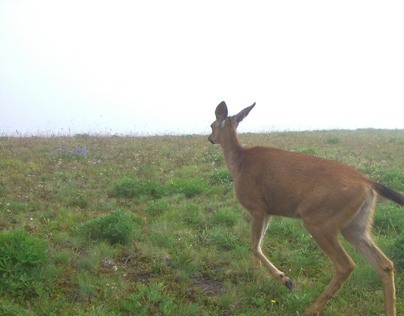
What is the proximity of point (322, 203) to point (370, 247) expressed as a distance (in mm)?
756

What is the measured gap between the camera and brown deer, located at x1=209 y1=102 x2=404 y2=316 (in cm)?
478

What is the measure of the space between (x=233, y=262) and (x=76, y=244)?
2022 millimetres

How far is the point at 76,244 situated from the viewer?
613cm

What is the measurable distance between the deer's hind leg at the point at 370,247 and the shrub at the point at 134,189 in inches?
162

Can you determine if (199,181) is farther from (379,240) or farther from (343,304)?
(343,304)

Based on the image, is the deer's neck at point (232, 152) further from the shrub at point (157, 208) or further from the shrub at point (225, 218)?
the shrub at point (157, 208)

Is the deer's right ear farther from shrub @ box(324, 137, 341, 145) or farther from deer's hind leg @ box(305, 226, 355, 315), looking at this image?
shrub @ box(324, 137, 341, 145)

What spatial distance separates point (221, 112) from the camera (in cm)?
709

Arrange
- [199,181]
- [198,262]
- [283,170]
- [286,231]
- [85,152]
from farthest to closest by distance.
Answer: [85,152]
[199,181]
[286,231]
[198,262]
[283,170]

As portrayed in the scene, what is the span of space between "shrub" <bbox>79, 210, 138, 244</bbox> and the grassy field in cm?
1

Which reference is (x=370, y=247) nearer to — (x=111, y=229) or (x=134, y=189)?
(x=111, y=229)

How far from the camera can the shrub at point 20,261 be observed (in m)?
4.89

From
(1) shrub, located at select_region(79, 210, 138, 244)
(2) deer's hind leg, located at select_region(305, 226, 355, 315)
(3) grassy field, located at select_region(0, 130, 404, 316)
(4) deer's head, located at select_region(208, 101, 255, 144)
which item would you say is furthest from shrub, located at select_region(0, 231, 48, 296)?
(4) deer's head, located at select_region(208, 101, 255, 144)

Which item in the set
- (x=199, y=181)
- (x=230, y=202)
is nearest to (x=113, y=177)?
(x=199, y=181)
